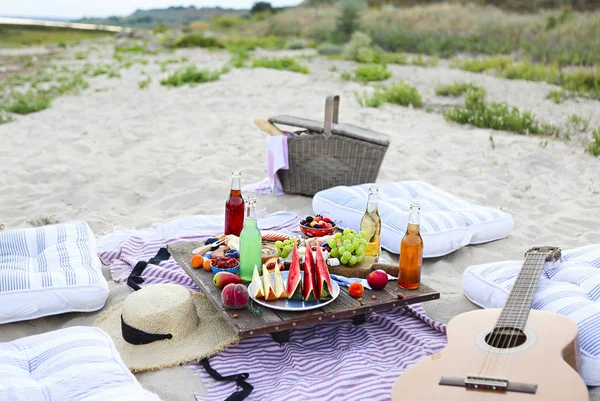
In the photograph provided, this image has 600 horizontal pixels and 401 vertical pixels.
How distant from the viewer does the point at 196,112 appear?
31.2ft

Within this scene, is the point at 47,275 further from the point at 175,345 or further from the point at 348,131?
the point at 348,131

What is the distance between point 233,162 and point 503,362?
488 centimetres

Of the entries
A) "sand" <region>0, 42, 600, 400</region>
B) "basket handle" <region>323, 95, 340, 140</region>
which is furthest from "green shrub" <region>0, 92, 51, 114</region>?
"basket handle" <region>323, 95, 340, 140</region>

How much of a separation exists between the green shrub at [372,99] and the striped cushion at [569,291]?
225 inches

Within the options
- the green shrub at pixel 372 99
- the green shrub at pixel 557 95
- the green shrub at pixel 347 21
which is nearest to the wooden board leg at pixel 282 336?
the green shrub at pixel 372 99

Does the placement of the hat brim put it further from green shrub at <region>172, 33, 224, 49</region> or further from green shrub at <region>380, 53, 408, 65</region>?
green shrub at <region>172, 33, 224, 49</region>

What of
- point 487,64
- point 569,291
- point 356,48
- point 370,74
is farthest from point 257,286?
point 356,48

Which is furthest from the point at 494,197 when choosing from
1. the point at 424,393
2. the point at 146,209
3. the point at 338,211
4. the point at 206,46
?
the point at 206,46

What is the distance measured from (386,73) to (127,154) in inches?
232

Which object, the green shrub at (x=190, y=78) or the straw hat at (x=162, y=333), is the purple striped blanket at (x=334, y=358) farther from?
the green shrub at (x=190, y=78)

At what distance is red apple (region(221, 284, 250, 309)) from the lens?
3.22 m

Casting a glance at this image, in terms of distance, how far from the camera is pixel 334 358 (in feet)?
11.1

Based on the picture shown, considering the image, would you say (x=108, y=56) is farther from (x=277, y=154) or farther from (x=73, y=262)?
(x=73, y=262)

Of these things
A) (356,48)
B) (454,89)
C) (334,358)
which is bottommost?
(334,358)
